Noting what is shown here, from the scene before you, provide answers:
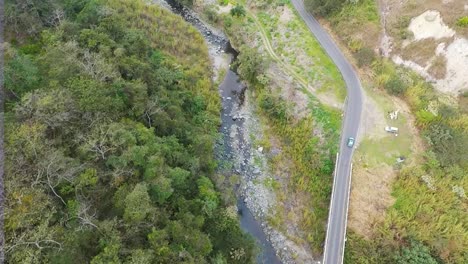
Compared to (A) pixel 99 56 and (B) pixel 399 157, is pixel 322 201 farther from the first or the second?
(A) pixel 99 56

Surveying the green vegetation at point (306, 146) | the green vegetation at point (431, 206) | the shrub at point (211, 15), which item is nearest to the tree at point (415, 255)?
the green vegetation at point (431, 206)

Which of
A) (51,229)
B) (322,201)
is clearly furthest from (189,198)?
(322,201)

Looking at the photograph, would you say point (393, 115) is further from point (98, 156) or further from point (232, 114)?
point (98, 156)

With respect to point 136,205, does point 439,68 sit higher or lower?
higher

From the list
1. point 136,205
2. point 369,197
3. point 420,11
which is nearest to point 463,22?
point 420,11

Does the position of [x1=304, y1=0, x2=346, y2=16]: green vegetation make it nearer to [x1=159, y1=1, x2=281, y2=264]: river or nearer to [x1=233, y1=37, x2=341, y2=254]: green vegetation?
[x1=233, y1=37, x2=341, y2=254]: green vegetation

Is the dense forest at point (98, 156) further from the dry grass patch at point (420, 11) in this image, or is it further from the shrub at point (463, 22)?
the shrub at point (463, 22)
